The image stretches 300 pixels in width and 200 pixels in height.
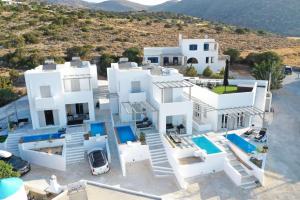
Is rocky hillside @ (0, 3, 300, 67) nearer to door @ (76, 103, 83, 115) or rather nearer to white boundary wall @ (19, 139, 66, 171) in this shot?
door @ (76, 103, 83, 115)

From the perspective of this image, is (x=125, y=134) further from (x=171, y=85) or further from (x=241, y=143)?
(x=241, y=143)

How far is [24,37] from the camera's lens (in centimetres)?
7275

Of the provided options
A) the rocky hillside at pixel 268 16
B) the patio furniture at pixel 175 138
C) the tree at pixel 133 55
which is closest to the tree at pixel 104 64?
the tree at pixel 133 55

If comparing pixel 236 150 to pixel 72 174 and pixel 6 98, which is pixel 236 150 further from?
pixel 6 98

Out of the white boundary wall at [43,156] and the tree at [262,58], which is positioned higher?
the tree at [262,58]

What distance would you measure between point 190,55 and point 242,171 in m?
32.8

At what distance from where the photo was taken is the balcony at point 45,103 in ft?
99.0

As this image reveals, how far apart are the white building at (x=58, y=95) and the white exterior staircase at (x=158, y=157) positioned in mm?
8468

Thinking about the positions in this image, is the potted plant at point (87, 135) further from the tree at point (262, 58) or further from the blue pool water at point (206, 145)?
the tree at point (262, 58)

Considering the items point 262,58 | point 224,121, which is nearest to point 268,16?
point 262,58

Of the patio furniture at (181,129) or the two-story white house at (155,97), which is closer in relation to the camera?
the two-story white house at (155,97)

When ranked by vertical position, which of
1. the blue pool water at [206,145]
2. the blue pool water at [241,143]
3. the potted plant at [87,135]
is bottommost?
the blue pool water at [241,143]

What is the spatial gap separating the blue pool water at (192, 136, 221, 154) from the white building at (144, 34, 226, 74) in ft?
89.2

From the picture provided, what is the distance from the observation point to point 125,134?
29422 mm
